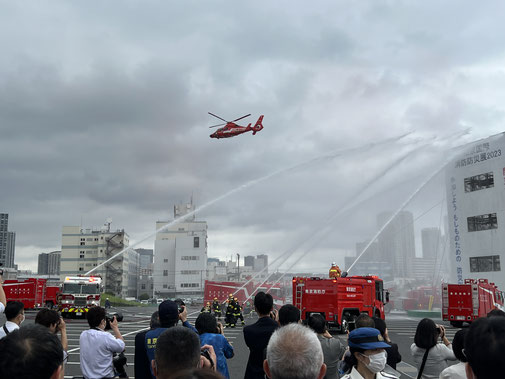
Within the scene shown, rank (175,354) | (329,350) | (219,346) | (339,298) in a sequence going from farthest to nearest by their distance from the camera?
1. (339,298)
2. (219,346)
3. (329,350)
4. (175,354)

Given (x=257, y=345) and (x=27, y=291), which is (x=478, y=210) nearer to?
(x=27, y=291)

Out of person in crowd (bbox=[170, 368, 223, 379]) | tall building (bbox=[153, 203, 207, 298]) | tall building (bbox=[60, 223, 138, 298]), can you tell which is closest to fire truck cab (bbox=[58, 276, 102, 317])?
person in crowd (bbox=[170, 368, 223, 379])

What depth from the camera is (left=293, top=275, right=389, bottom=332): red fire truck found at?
2216 cm

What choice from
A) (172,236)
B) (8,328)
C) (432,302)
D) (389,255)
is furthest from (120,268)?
(8,328)

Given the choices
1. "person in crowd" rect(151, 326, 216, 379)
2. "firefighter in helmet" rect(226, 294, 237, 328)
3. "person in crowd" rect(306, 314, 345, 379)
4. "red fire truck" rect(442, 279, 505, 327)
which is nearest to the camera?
"person in crowd" rect(151, 326, 216, 379)

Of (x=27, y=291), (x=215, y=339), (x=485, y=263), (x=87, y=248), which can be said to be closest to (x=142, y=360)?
(x=215, y=339)

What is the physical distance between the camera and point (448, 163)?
4350 centimetres

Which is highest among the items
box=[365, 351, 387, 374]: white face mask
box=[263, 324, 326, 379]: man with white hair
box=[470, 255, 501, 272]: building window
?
box=[470, 255, 501, 272]: building window

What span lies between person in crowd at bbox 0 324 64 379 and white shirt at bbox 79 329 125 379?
3.57 meters

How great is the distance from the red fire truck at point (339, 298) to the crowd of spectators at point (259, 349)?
53.3ft

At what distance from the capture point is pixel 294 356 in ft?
9.66

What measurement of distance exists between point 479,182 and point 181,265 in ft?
297

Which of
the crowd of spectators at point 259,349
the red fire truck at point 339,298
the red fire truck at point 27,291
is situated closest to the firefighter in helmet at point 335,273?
the red fire truck at point 339,298

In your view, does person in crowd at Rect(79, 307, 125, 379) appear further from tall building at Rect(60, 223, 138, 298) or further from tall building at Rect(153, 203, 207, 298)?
tall building at Rect(60, 223, 138, 298)
